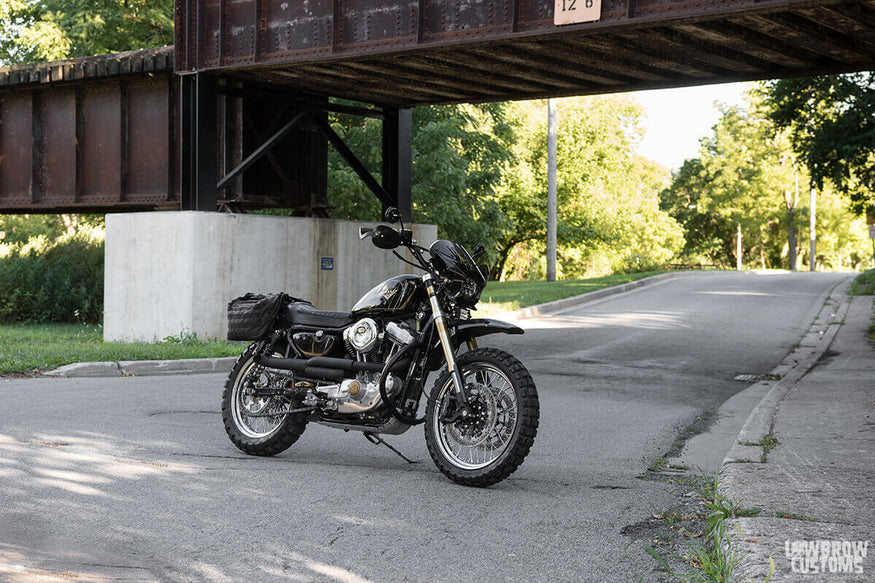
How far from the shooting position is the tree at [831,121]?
21391 mm

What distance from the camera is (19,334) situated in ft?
57.3

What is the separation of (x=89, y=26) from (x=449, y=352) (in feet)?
90.5

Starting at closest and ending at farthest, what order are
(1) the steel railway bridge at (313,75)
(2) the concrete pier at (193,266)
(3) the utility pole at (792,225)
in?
(1) the steel railway bridge at (313,75)
(2) the concrete pier at (193,266)
(3) the utility pole at (792,225)

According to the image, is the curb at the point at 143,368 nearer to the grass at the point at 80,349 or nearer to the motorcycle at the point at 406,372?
the grass at the point at 80,349

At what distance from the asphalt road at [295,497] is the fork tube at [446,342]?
25.0 inches

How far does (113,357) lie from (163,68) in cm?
643

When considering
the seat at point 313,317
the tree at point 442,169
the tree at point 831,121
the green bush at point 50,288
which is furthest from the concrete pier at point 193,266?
the tree at point 831,121

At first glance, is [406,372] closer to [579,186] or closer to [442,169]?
[442,169]

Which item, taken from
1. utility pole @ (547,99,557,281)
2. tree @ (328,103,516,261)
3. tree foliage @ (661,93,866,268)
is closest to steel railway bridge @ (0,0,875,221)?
tree @ (328,103,516,261)

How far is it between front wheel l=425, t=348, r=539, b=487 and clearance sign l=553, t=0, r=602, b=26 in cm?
681

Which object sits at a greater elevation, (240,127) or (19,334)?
(240,127)

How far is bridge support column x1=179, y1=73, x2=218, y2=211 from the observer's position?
16.1m

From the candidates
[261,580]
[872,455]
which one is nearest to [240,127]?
[872,455]

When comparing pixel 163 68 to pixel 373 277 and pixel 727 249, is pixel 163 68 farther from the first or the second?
pixel 727 249
